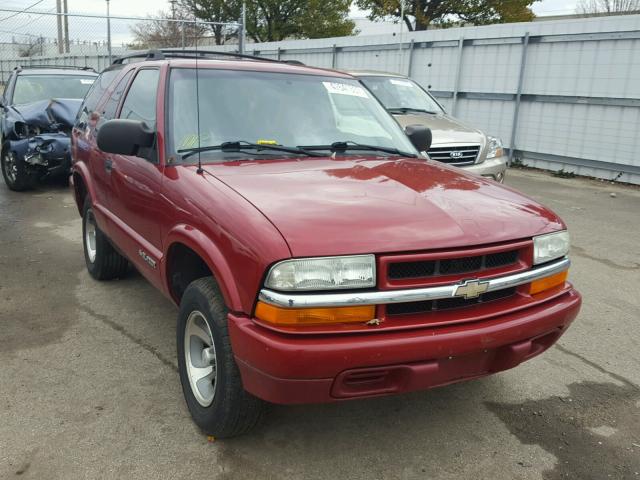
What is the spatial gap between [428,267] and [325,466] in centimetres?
103

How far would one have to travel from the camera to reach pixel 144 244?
340cm

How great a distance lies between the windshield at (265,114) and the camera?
3250mm

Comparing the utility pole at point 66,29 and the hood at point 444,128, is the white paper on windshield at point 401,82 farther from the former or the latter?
the utility pole at point 66,29

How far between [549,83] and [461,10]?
58.2 feet

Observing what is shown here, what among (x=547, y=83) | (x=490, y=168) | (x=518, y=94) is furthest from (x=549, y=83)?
(x=490, y=168)

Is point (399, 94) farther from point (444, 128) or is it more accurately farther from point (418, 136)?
point (418, 136)

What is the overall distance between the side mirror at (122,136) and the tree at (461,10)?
84.4ft

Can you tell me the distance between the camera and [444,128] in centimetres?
758

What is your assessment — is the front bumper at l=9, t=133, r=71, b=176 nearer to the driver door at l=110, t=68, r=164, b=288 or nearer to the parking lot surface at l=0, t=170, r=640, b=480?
the parking lot surface at l=0, t=170, r=640, b=480

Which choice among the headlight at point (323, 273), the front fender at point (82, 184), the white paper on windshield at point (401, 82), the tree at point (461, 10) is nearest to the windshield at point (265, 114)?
the headlight at point (323, 273)

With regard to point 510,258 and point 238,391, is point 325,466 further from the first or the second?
point 510,258

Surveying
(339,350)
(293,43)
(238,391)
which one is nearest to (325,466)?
(238,391)

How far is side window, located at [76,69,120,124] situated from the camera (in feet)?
15.7

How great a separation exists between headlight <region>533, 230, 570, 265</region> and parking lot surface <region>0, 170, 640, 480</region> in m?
0.91
